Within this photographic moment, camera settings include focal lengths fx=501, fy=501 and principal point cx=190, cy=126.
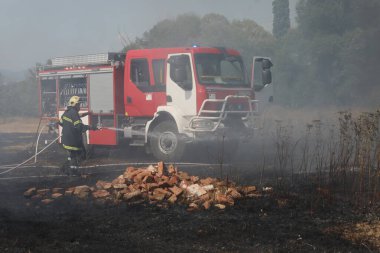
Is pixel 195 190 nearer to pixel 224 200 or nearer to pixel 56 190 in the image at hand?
pixel 224 200

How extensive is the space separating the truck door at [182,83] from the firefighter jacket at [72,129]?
2.60m

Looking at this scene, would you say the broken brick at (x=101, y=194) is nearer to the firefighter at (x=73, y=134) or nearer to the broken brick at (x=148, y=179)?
the broken brick at (x=148, y=179)

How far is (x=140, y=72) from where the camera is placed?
12.4 meters

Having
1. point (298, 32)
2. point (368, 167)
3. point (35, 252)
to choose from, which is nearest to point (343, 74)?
point (298, 32)

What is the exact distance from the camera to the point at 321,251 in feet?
15.9

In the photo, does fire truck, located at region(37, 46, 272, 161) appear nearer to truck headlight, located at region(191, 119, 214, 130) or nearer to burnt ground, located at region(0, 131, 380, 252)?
truck headlight, located at region(191, 119, 214, 130)

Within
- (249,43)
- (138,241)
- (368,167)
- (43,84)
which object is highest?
(249,43)

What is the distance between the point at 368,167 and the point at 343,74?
1845 cm

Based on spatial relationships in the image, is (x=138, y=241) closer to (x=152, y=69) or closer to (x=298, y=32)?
(x=152, y=69)

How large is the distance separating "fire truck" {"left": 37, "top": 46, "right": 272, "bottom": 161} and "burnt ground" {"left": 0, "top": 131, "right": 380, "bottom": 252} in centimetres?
347

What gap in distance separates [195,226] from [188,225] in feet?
0.33

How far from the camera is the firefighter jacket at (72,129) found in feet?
31.7

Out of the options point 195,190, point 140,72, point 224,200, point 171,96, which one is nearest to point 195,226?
point 224,200

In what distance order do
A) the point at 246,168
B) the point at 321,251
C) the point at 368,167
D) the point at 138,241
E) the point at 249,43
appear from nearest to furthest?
the point at 321,251 → the point at 138,241 → the point at 368,167 → the point at 246,168 → the point at 249,43
